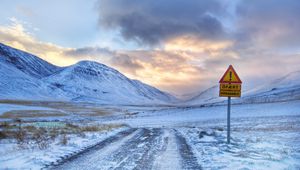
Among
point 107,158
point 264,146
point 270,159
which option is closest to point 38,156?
point 107,158

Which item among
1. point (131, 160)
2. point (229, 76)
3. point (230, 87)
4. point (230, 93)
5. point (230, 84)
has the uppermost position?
point (229, 76)

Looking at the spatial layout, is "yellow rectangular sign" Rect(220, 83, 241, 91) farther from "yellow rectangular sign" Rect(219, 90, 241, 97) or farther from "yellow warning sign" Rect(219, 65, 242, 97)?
"yellow rectangular sign" Rect(219, 90, 241, 97)

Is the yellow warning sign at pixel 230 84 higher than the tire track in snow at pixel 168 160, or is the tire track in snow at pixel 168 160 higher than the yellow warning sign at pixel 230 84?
the yellow warning sign at pixel 230 84

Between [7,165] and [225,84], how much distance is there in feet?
32.9

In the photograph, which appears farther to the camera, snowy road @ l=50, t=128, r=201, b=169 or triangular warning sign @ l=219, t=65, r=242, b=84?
triangular warning sign @ l=219, t=65, r=242, b=84

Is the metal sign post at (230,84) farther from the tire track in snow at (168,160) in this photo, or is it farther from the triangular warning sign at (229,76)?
the tire track in snow at (168,160)

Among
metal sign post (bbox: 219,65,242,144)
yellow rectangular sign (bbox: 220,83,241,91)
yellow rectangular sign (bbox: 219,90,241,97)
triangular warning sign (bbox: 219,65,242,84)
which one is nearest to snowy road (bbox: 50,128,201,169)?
yellow rectangular sign (bbox: 219,90,241,97)

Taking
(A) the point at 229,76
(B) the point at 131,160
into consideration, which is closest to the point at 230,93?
(A) the point at 229,76

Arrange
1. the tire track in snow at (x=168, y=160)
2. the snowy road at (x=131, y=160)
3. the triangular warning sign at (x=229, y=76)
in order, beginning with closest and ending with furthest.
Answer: the tire track in snow at (x=168, y=160) < the snowy road at (x=131, y=160) < the triangular warning sign at (x=229, y=76)

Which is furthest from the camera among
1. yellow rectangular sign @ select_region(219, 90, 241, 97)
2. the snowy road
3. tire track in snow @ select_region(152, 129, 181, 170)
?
yellow rectangular sign @ select_region(219, 90, 241, 97)

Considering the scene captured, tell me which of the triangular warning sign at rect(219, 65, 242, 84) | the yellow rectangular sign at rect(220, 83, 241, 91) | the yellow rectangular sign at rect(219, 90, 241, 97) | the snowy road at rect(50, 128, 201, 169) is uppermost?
the triangular warning sign at rect(219, 65, 242, 84)

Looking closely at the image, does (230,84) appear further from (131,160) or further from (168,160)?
(131,160)

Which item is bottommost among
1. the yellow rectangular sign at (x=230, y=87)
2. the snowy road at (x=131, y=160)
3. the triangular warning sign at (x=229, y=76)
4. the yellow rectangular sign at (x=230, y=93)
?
the snowy road at (x=131, y=160)

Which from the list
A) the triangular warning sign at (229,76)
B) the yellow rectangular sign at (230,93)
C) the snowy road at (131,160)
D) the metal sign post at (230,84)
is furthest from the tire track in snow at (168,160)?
the triangular warning sign at (229,76)
